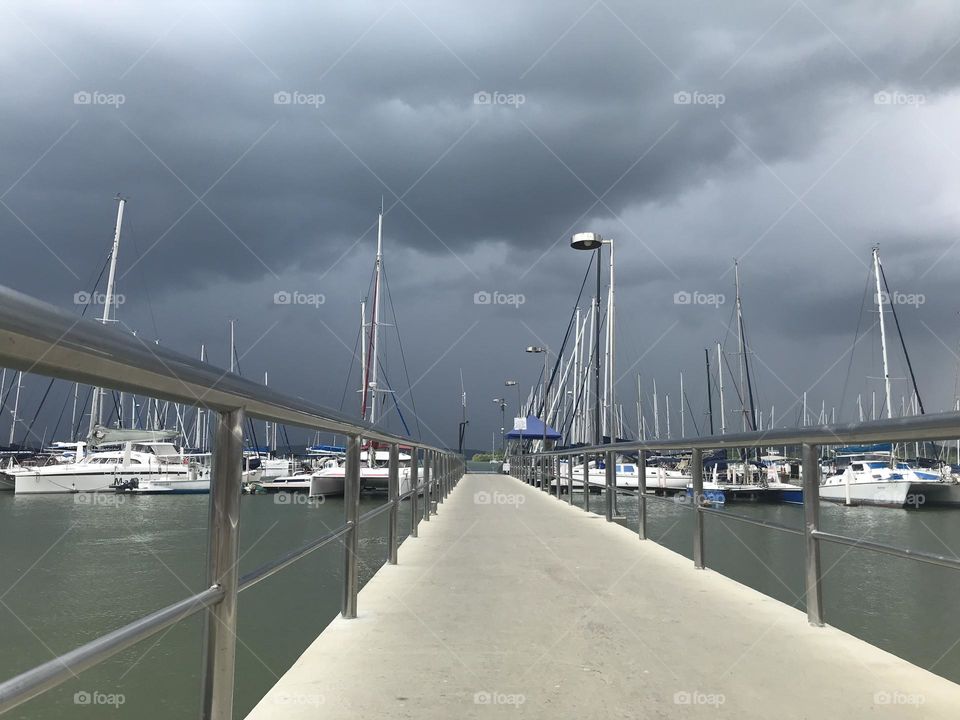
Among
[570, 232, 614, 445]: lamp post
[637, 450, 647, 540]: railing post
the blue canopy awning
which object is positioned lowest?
[637, 450, 647, 540]: railing post

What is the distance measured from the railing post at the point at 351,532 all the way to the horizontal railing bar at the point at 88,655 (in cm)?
175

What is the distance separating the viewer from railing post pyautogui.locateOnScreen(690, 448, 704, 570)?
4980 millimetres

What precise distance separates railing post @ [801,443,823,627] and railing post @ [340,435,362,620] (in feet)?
7.16

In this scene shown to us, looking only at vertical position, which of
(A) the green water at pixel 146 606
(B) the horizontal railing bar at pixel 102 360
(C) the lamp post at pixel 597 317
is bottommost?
(A) the green water at pixel 146 606

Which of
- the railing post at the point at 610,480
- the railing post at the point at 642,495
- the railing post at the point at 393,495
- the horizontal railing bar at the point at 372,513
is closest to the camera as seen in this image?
the horizontal railing bar at the point at 372,513

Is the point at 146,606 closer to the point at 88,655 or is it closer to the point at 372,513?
the point at 372,513

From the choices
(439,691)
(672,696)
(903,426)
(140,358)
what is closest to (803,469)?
(903,426)

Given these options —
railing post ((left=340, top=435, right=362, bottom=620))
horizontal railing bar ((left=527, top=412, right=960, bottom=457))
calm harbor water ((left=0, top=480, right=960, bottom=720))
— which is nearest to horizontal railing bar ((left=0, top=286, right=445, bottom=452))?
railing post ((left=340, top=435, right=362, bottom=620))

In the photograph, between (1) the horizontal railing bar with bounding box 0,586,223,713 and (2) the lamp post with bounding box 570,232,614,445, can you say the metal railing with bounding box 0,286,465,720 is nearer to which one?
(1) the horizontal railing bar with bounding box 0,586,223,713

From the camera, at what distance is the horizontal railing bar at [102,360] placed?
1.01 meters

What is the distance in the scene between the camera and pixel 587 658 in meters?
2.74

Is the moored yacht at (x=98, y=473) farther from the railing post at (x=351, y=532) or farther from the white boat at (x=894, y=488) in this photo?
the railing post at (x=351, y=532)

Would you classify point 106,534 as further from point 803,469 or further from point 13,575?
point 803,469

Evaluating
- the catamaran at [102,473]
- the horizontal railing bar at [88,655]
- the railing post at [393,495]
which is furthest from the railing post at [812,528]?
the catamaran at [102,473]
